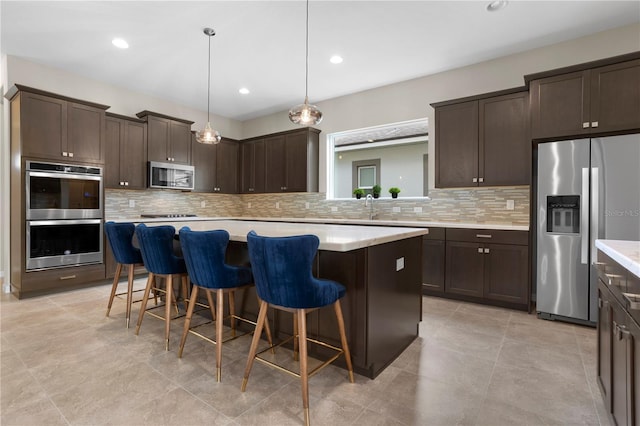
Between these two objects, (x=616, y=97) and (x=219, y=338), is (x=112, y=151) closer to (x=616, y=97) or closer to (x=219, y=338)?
(x=219, y=338)

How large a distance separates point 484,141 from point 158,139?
473 centimetres

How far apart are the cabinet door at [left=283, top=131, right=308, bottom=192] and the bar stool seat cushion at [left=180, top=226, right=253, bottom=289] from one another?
11.4 ft

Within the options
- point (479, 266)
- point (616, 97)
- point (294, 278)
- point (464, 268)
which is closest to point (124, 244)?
point (294, 278)

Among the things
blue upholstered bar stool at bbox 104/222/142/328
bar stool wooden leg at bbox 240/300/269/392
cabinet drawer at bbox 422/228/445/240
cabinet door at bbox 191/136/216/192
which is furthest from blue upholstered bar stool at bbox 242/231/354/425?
cabinet door at bbox 191/136/216/192

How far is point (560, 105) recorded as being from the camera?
9.98 feet

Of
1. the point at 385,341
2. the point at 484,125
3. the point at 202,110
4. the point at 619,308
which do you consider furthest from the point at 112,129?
the point at 619,308

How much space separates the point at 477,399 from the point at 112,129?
5284mm

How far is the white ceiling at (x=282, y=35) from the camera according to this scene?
2.96 m

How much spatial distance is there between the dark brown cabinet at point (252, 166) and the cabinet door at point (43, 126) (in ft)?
9.69

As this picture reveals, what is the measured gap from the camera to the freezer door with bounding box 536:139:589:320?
2.89 metres

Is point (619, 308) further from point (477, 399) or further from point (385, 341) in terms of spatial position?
point (385, 341)

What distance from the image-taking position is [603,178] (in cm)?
279

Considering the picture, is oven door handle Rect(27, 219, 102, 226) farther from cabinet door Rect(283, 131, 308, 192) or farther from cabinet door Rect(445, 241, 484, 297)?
cabinet door Rect(445, 241, 484, 297)

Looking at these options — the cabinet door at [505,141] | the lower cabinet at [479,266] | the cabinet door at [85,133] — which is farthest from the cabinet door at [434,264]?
the cabinet door at [85,133]
